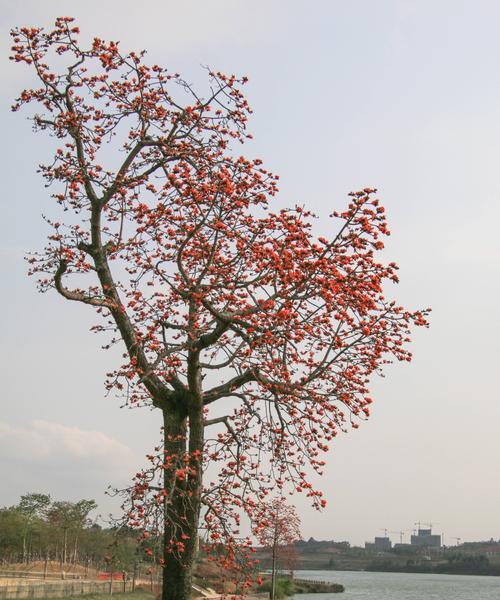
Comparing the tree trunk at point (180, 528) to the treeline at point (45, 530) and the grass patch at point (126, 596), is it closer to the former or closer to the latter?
the grass patch at point (126, 596)

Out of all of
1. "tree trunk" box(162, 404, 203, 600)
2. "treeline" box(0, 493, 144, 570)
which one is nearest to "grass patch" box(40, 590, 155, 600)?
"treeline" box(0, 493, 144, 570)

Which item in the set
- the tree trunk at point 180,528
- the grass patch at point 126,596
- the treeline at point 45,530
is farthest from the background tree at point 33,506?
the tree trunk at point 180,528

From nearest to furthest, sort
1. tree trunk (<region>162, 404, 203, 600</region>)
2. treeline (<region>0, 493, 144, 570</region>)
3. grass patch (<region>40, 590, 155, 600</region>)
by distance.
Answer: tree trunk (<region>162, 404, 203, 600</region>) → grass patch (<region>40, 590, 155, 600</region>) → treeline (<region>0, 493, 144, 570</region>)

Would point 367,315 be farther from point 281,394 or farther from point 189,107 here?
point 189,107

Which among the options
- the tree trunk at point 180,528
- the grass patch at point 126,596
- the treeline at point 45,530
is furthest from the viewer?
the treeline at point 45,530

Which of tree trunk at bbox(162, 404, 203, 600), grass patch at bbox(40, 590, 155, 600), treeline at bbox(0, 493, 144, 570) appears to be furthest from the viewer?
treeline at bbox(0, 493, 144, 570)

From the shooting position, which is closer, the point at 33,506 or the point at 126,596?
the point at 126,596

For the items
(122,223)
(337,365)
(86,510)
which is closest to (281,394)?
(337,365)

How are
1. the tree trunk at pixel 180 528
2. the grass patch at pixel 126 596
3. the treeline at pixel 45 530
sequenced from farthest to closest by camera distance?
the treeline at pixel 45 530 < the grass patch at pixel 126 596 < the tree trunk at pixel 180 528

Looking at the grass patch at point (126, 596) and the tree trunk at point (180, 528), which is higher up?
the tree trunk at point (180, 528)

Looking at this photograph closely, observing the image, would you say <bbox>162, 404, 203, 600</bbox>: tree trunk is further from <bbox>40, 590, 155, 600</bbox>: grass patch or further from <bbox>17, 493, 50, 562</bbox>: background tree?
<bbox>17, 493, 50, 562</bbox>: background tree

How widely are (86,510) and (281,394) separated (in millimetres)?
53547

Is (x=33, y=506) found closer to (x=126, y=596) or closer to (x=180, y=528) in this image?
(x=126, y=596)

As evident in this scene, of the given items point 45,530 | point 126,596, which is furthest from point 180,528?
point 45,530
